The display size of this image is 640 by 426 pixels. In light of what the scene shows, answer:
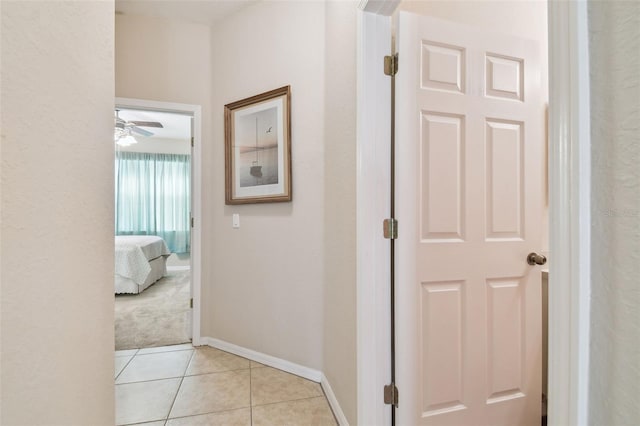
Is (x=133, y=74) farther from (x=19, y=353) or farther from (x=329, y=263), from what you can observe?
(x=19, y=353)

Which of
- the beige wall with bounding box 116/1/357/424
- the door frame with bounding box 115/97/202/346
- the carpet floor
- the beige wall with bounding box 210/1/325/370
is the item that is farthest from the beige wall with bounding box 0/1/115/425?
A: the carpet floor

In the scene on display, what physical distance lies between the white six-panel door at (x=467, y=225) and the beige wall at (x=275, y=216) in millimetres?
804

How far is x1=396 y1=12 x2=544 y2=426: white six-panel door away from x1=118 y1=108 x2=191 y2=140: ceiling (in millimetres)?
4358

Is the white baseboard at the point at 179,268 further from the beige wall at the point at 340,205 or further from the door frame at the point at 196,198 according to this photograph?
the beige wall at the point at 340,205

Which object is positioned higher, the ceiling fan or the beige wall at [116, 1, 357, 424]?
the ceiling fan

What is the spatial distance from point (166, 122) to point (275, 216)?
4.59m

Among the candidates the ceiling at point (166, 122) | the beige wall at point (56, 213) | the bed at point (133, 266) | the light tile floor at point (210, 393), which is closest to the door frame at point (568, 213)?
the beige wall at point (56, 213)

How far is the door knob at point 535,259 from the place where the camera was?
1519mm

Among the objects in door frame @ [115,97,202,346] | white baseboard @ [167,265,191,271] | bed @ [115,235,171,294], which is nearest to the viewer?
door frame @ [115,97,202,346]

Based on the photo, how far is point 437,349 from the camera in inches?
54.9

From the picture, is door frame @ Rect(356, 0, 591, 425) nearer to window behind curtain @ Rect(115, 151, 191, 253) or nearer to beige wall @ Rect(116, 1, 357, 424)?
beige wall @ Rect(116, 1, 357, 424)

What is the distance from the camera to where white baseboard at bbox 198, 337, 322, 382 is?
2055mm

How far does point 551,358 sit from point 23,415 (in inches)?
36.2

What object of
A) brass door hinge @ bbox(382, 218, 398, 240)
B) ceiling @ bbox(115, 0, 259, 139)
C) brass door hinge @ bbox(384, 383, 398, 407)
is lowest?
brass door hinge @ bbox(384, 383, 398, 407)
